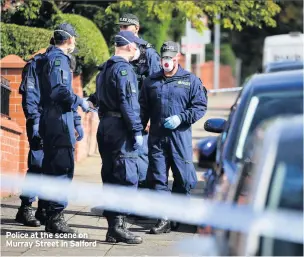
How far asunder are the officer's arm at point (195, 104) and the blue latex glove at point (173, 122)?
127 millimetres

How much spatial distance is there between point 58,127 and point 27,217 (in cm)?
109

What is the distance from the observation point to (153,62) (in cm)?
985

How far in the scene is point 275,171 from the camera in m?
3.60

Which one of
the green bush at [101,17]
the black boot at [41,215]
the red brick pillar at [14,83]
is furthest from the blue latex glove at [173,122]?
the green bush at [101,17]

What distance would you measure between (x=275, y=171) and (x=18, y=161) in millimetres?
8942

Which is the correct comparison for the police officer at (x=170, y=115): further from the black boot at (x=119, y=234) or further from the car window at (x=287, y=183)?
the car window at (x=287, y=183)

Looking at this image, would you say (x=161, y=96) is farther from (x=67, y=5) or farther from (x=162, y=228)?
(x=67, y=5)

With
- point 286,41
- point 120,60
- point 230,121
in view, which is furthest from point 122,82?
point 286,41

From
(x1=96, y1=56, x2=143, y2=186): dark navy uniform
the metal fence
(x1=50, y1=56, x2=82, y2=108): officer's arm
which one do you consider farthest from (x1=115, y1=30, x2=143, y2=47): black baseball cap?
the metal fence

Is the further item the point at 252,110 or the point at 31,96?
the point at 31,96

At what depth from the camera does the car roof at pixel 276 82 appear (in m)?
5.45

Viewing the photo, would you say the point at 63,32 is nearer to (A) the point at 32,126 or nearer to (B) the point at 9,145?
(A) the point at 32,126

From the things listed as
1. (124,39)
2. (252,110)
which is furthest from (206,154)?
(124,39)

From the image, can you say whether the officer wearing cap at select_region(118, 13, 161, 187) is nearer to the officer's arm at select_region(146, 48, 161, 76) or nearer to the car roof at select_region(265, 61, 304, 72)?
the officer's arm at select_region(146, 48, 161, 76)
